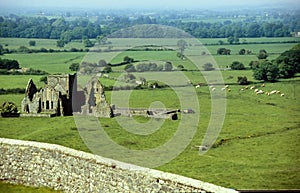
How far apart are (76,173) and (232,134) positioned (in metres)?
19.7

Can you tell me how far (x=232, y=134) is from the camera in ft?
93.9

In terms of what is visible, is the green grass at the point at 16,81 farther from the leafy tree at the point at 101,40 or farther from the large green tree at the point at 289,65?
the leafy tree at the point at 101,40

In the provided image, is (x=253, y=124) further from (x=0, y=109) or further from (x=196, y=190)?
(x=196, y=190)

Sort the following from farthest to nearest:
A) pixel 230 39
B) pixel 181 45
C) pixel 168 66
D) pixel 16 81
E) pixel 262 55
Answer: pixel 230 39 → pixel 181 45 → pixel 262 55 → pixel 168 66 → pixel 16 81

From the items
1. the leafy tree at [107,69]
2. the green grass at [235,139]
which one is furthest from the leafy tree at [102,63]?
the green grass at [235,139]

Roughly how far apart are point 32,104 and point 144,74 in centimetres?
2441

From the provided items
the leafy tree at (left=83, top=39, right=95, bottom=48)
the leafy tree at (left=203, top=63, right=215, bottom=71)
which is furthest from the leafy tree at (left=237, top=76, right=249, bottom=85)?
the leafy tree at (left=83, top=39, right=95, bottom=48)

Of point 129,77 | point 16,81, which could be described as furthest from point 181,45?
point 16,81

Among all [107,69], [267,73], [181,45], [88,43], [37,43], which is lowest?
[37,43]

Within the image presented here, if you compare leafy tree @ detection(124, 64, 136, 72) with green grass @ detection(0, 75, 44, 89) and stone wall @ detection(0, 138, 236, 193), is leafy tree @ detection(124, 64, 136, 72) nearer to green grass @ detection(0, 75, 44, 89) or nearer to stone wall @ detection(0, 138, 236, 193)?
green grass @ detection(0, 75, 44, 89)

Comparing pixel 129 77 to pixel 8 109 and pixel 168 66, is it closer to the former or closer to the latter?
pixel 168 66

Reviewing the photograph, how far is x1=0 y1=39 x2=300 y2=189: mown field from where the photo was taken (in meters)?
19.8

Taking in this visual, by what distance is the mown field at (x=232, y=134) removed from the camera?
19797 millimetres

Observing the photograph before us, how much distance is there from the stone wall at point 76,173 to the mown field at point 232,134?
8.30 m
